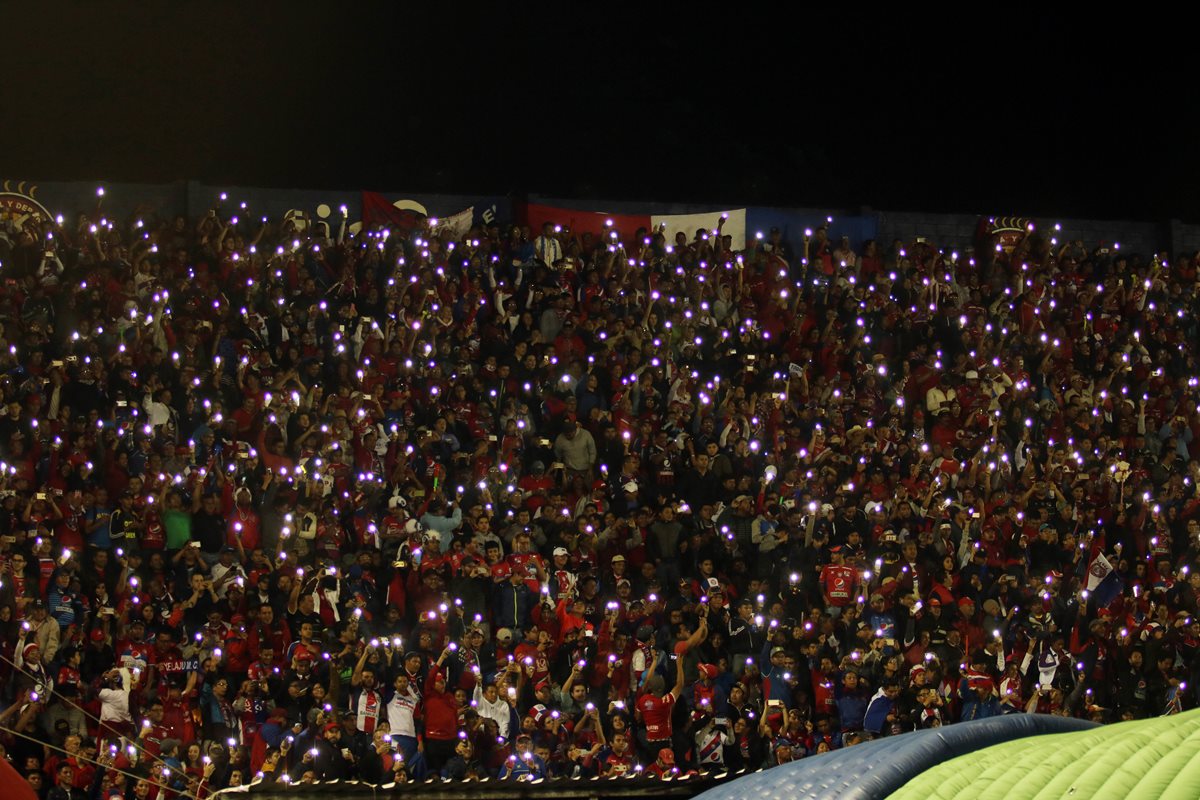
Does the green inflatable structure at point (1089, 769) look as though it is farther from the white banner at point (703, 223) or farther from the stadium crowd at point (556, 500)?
the white banner at point (703, 223)

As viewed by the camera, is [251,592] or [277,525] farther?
[277,525]

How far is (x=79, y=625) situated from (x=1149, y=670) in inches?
332

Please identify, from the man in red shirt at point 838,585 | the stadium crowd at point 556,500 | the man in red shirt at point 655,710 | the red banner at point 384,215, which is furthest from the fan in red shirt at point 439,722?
the red banner at point 384,215

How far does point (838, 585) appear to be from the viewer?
13.7 meters

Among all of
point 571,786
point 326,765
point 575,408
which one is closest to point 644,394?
point 575,408

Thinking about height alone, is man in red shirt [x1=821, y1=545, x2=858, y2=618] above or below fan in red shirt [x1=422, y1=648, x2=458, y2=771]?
above

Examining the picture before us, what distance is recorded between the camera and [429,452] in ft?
47.1

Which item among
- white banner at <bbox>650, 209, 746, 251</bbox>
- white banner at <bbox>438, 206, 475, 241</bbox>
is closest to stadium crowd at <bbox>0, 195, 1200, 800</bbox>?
white banner at <bbox>438, 206, 475, 241</bbox>

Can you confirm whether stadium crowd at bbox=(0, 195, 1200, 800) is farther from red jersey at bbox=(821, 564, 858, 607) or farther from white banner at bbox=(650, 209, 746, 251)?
white banner at bbox=(650, 209, 746, 251)

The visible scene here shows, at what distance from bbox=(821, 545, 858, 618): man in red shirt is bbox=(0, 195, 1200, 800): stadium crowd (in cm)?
4

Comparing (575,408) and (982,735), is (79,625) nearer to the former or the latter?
(575,408)

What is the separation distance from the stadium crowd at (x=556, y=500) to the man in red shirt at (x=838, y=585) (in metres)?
0.04

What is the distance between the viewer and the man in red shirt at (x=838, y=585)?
1362 centimetres

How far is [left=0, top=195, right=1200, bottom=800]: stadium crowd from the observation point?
11.9 m
